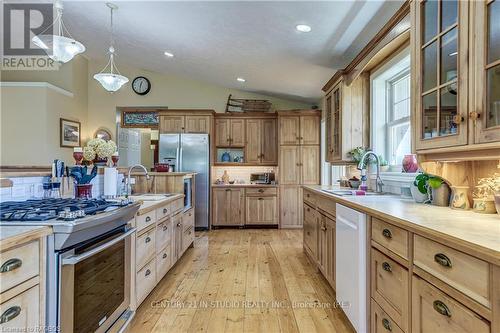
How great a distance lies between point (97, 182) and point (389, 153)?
305 cm

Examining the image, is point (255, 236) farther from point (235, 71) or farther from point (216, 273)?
point (235, 71)

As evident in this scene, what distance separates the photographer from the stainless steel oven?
1388mm

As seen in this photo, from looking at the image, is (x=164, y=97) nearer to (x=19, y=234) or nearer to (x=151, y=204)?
(x=151, y=204)

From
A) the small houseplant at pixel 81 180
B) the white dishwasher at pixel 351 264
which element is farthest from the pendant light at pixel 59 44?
the white dishwasher at pixel 351 264

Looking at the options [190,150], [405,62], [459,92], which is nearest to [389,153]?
[405,62]

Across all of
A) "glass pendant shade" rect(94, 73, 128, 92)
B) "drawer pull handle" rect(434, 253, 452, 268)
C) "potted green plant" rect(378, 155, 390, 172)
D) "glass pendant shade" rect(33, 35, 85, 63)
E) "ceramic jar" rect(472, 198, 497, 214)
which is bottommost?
"drawer pull handle" rect(434, 253, 452, 268)

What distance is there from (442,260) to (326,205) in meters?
1.69

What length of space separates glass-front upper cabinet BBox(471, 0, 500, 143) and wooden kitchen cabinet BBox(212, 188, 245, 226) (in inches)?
183

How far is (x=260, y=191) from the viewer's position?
18.9 feet

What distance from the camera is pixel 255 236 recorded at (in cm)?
516

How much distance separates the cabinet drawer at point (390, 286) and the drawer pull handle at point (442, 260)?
0.94 ft

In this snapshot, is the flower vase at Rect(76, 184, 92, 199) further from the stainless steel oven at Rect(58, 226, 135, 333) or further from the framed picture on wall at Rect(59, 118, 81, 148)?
the framed picture on wall at Rect(59, 118, 81, 148)

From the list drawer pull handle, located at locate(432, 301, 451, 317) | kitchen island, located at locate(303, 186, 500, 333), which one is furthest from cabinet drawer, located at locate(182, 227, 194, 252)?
drawer pull handle, located at locate(432, 301, 451, 317)

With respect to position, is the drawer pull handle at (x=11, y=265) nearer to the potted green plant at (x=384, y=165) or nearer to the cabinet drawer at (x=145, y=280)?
the cabinet drawer at (x=145, y=280)
